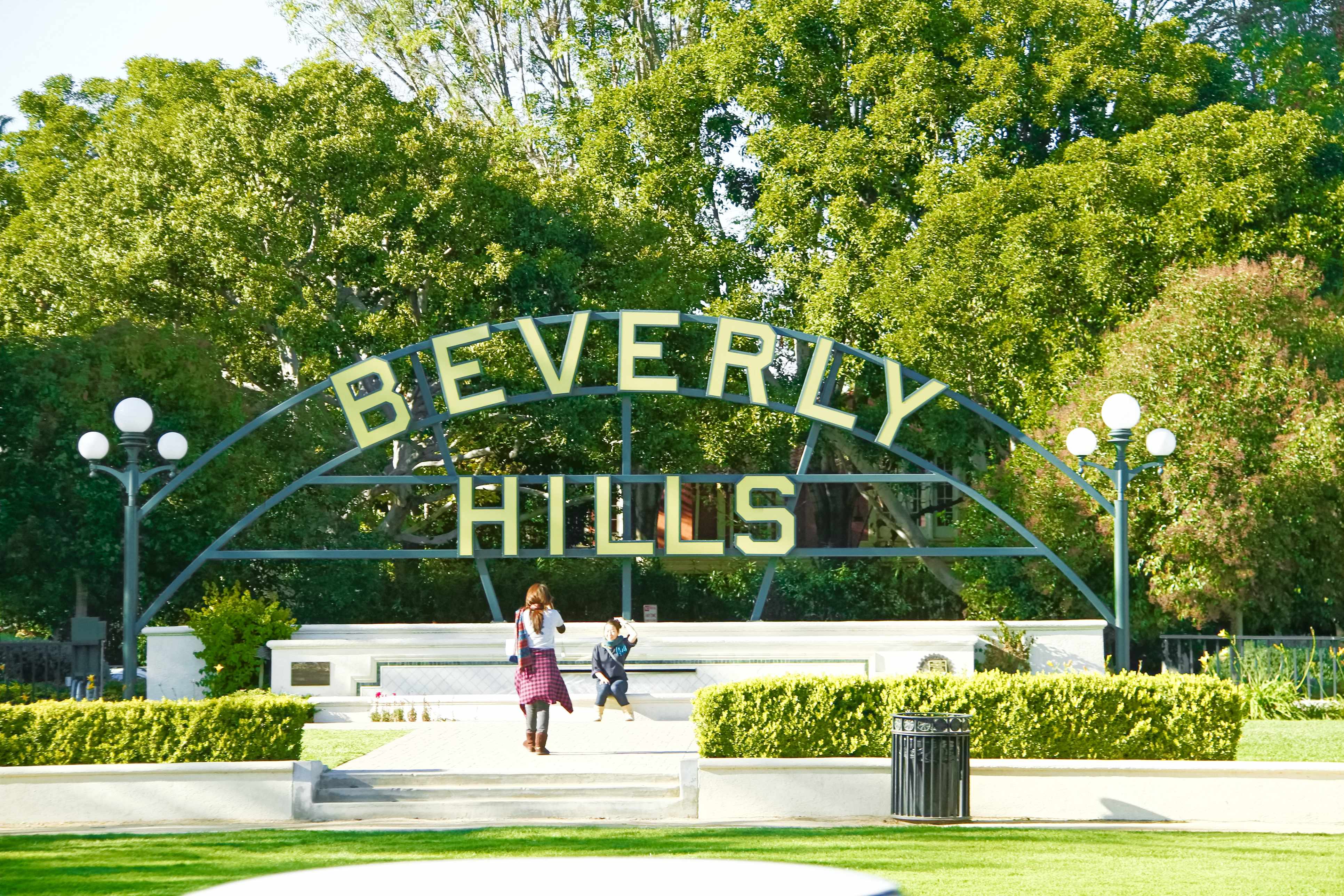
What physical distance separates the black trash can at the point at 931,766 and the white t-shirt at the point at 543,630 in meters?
4.66

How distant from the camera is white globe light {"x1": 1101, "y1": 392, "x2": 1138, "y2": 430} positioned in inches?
→ 693

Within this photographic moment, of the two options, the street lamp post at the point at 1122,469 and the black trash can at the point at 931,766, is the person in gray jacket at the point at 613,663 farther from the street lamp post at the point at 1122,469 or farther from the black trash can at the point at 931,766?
the black trash can at the point at 931,766

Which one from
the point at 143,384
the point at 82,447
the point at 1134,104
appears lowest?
the point at 82,447

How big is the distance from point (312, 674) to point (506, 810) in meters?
9.54

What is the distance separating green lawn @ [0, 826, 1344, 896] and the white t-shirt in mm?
3735

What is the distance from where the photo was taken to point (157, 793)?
41.1 ft

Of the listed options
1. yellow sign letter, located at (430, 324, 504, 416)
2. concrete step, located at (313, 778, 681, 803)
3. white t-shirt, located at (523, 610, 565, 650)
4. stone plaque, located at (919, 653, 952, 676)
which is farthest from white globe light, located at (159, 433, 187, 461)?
stone plaque, located at (919, 653, 952, 676)

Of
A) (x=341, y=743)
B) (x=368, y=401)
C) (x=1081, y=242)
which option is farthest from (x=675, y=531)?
(x=1081, y=242)

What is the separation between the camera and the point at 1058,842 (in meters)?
10.8

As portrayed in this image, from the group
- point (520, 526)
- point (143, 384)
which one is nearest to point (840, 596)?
point (520, 526)

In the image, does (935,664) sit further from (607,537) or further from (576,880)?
(576,880)

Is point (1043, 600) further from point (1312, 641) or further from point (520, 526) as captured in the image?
point (520, 526)

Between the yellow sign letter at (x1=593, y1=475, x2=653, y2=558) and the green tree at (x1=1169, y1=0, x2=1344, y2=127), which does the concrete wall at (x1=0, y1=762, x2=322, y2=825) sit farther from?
the green tree at (x1=1169, y1=0, x2=1344, y2=127)

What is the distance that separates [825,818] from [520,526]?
72.3ft
